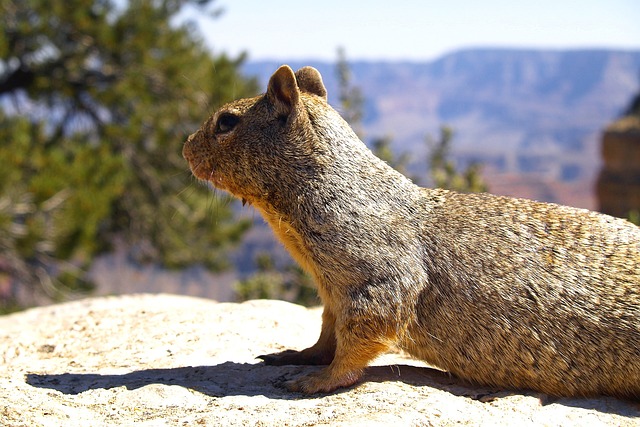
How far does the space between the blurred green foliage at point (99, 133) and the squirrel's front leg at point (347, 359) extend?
8916 mm

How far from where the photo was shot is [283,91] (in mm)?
4387

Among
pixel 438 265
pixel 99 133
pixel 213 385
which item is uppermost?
pixel 99 133

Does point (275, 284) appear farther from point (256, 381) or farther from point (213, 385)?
point (213, 385)

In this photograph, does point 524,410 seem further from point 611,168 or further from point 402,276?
point 611,168

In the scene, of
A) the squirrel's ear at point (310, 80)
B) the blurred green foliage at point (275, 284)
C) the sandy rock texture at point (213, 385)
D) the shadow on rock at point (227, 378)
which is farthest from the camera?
the blurred green foliage at point (275, 284)

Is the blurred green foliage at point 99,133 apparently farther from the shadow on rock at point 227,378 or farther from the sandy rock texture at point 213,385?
the shadow on rock at point 227,378

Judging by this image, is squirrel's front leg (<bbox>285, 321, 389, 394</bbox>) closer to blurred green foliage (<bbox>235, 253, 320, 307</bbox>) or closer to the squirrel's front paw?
the squirrel's front paw

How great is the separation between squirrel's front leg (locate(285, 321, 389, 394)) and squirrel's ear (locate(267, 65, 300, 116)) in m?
1.43

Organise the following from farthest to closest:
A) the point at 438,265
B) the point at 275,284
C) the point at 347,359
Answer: the point at 275,284
the point at 438,265
the point at 347,359

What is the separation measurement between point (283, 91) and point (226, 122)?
471 mm

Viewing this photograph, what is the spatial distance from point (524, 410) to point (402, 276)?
99cm

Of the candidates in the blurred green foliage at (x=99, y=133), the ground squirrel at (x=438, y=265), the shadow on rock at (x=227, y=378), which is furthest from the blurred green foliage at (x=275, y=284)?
the ground squirrel at (x=438, y=265)

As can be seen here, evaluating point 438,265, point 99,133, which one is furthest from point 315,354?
point 99,133

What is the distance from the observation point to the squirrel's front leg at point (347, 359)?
398cm
